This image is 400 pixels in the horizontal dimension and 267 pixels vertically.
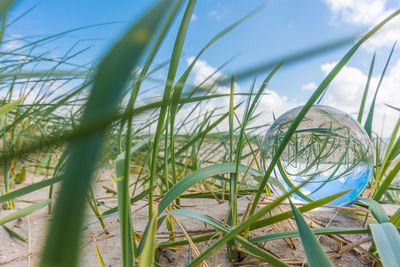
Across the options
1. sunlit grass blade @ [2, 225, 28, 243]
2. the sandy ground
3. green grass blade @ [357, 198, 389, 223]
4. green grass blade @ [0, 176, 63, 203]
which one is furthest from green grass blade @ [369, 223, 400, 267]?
sunlit grass blade @ [2, 225, 28, 243]

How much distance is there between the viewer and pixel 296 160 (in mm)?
1057

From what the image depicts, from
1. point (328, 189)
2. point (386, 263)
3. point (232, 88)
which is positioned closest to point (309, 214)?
point (328, 189)

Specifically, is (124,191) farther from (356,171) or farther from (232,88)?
(356,171)

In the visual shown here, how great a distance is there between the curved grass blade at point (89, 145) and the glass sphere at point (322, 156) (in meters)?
0.85

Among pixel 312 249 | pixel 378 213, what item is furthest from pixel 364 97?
pixel 312 249

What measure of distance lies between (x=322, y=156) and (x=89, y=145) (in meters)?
0.94

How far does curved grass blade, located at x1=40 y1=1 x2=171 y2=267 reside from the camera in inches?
7.6

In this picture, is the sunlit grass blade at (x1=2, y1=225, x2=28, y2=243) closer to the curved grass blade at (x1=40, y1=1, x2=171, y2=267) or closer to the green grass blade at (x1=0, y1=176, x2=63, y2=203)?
the green grass blade at (x1=0, y1=176, x2=63, y2=203)

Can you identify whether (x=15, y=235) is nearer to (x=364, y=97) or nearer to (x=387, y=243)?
(x=387, y=243)

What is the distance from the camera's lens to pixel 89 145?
195 mm

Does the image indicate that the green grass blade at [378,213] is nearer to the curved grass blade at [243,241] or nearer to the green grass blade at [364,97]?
the curved grass blade at [243,241]

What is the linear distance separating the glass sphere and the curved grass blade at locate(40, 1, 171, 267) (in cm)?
85

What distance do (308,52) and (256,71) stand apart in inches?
1.6

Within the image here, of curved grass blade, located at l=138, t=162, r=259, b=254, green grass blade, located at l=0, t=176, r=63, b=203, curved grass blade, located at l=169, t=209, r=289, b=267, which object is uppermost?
green grass blade, located at l=0, t=176, r=63, b=203
